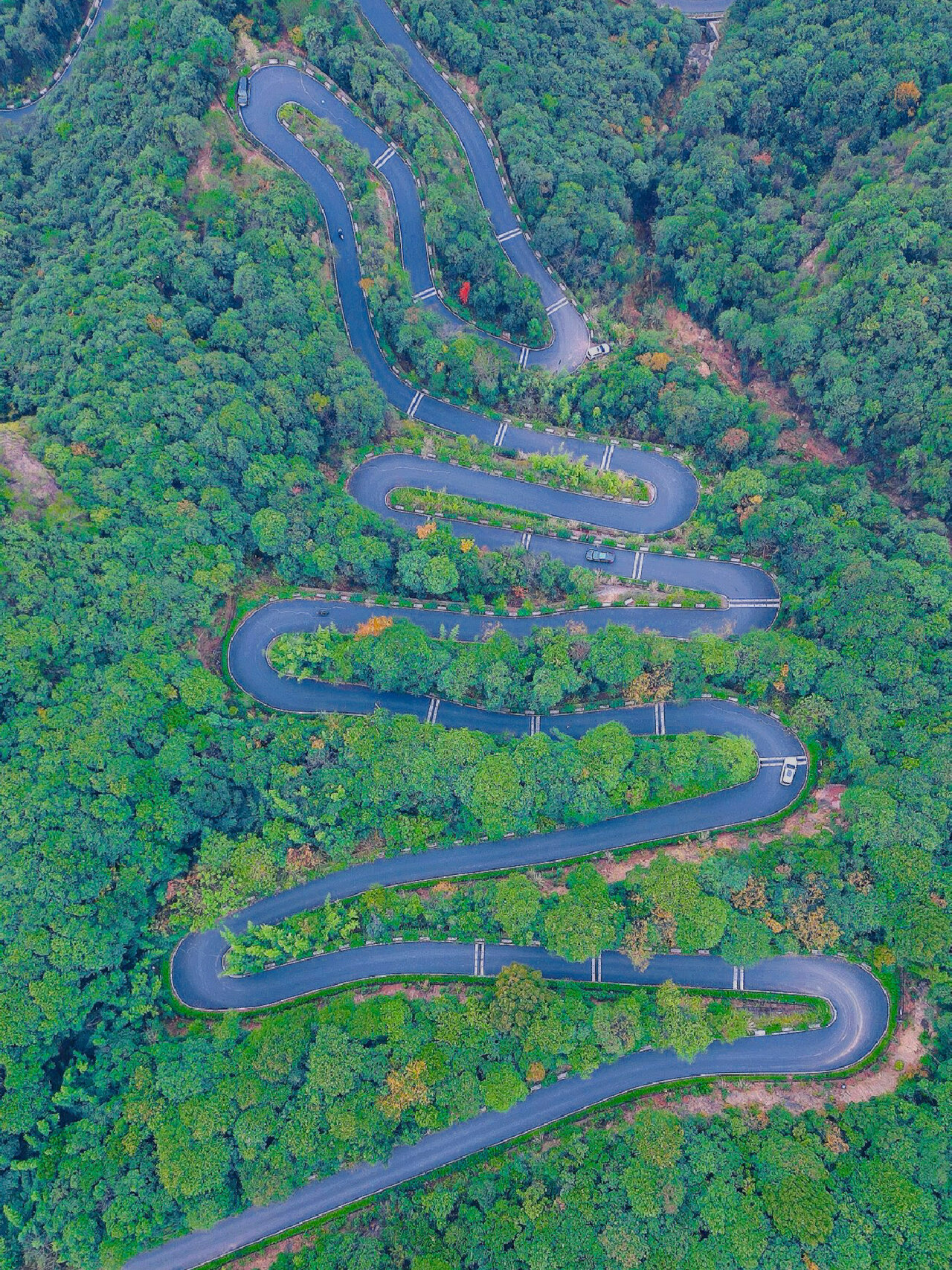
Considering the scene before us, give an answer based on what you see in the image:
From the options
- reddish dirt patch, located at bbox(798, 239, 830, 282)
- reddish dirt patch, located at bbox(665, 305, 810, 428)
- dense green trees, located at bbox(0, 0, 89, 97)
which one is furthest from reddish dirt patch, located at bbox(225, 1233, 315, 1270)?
dense green trees, located at bbox(0, 0, 89, 97)

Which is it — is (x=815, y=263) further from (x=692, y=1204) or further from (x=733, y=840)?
(x=692, y=1204)

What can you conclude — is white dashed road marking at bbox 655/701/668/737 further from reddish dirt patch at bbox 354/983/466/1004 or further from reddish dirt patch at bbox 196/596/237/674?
reddish dirt patch at bbox 196/596/237/674

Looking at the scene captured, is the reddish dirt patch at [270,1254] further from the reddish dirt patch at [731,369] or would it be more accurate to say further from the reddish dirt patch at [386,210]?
the reddish dirt patch at [386,210]

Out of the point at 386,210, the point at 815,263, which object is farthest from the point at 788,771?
the point at 386,210

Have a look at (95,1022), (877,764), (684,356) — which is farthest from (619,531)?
(95,1022)

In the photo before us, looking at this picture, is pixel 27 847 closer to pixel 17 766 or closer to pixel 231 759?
pixel 17 766

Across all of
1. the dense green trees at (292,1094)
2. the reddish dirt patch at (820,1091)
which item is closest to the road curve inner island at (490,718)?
the reddish dirt patch at (820,1091)
